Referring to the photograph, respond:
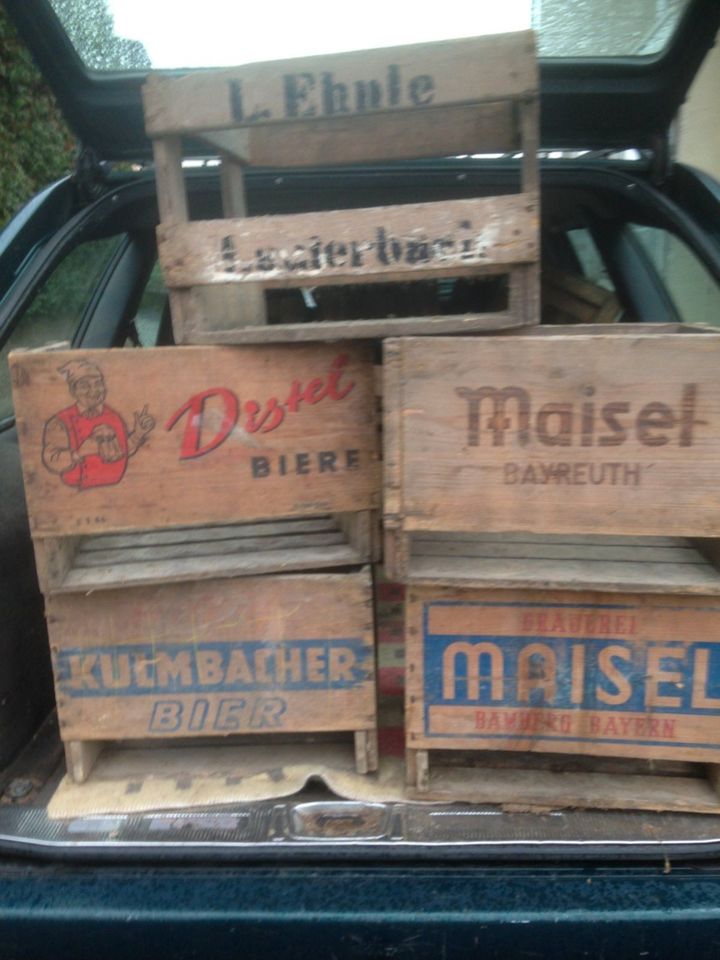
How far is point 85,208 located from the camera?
7.73 ft

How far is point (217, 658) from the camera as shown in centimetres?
191

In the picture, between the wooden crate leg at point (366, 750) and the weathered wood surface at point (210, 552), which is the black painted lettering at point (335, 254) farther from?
the wooden crate leg at point (366, 750)

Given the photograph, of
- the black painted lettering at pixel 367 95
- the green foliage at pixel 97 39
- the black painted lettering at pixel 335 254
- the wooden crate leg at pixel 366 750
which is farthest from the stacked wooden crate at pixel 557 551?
the green foliage at pixel 97 39

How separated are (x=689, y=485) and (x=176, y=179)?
1.29 metres

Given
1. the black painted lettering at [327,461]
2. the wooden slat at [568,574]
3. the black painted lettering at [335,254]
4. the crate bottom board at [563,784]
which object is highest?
the black painted lettering at [335,254]

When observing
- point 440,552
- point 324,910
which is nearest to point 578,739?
point 440,552

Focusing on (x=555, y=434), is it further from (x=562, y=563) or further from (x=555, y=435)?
(x=562, y=563)

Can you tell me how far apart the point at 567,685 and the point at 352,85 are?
4.50ft

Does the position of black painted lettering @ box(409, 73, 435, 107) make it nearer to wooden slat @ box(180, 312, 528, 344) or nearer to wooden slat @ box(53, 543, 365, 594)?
wooden slat @ box(180, 312, 528, 344)

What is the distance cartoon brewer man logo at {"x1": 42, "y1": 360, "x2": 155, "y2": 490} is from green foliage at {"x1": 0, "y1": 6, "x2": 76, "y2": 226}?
542 centimetres

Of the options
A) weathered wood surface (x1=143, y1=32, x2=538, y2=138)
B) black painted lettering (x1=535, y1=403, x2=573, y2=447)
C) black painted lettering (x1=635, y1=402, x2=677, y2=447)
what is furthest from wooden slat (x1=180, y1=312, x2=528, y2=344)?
weathered wood surface (x1=143, y1=32, x2=538, y2=138)

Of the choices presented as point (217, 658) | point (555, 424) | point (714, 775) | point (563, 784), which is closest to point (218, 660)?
point (217, 658)

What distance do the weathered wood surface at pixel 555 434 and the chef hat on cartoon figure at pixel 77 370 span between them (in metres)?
0.64

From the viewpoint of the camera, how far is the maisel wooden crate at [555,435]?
156cm
